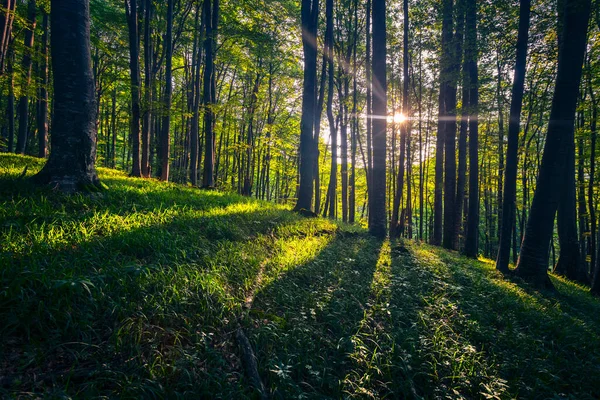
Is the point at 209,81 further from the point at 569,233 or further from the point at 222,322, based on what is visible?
the point at 569,233

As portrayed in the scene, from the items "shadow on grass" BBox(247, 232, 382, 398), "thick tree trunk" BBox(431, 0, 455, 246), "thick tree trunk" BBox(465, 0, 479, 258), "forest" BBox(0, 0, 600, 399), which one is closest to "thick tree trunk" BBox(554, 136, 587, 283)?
"forest" BBox(0, 0, 600, 399)

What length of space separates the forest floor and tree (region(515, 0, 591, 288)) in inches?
93.1

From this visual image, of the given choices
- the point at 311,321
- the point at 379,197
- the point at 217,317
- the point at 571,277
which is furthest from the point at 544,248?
the point at 217,317

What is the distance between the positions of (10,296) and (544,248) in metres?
10.5

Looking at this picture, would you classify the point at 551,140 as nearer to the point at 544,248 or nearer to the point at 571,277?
the point at 544,248

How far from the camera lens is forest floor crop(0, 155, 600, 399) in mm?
1971

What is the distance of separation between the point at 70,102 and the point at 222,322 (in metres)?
5.01

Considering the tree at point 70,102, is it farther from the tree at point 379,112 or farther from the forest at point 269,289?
the tree at point 379,112

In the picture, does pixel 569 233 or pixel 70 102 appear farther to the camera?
pixel 569 233

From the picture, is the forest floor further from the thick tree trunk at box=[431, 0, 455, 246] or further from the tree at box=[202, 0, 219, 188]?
the thick tree trunk at box=[431, 0, 455, 246]

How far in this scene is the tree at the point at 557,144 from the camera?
6777 millimetres

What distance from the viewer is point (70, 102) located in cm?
477

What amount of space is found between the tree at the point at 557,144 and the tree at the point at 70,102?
35.6ft

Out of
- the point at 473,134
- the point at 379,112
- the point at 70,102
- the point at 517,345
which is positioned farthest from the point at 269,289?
the point at 473,134
